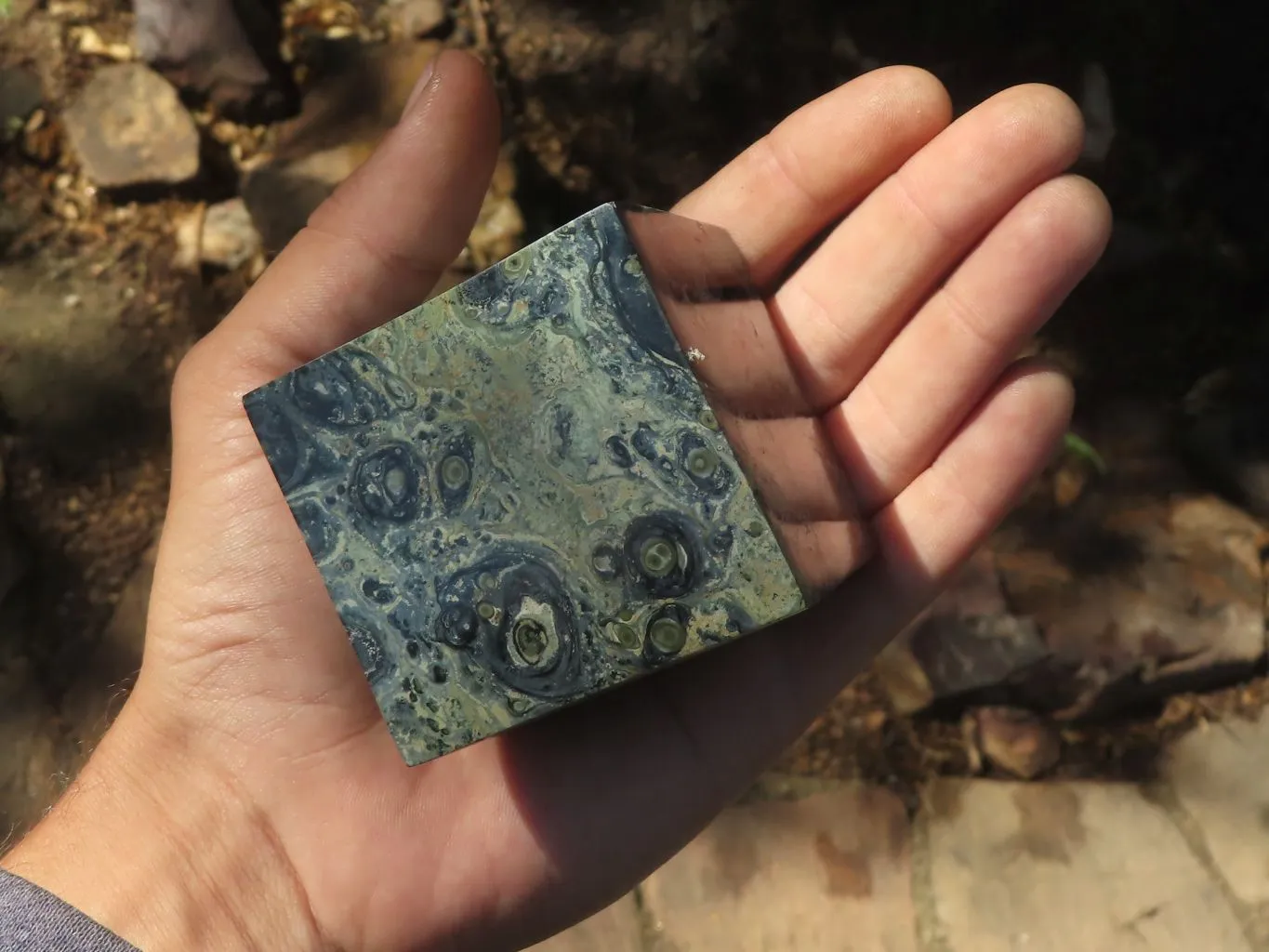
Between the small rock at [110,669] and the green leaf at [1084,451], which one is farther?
the green leaf at [1084,451]

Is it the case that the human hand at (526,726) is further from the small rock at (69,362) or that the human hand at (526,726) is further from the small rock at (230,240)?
the small rock at (230,240)

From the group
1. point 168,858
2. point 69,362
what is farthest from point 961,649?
point 69,362

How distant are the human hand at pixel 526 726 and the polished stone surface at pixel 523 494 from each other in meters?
0.28

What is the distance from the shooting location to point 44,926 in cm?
174

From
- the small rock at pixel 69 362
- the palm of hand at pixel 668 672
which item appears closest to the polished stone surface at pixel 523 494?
the palm of hand at pixel 668 672

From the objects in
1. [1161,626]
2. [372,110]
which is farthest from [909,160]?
[372,110]

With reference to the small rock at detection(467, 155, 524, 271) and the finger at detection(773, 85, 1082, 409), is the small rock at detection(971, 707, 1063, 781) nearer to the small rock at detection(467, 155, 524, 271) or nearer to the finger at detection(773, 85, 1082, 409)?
the finger at detection(773, 85, 1082, 409)

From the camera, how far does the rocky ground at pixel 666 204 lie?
2.81 m

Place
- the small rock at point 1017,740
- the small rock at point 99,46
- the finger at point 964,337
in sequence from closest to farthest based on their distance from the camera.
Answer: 1. the finger at point 964,337
2. the small rock at point 1017,740
3. the small rock at point 99,46

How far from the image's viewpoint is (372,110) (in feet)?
10.2

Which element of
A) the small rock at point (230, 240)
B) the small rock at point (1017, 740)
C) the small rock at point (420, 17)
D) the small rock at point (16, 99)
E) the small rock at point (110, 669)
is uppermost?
the small rock at point (16, 99)

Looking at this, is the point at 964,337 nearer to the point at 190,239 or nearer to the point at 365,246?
the point at 365,246

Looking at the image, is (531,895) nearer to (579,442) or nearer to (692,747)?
(692,747)

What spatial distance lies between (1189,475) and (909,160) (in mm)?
1520
